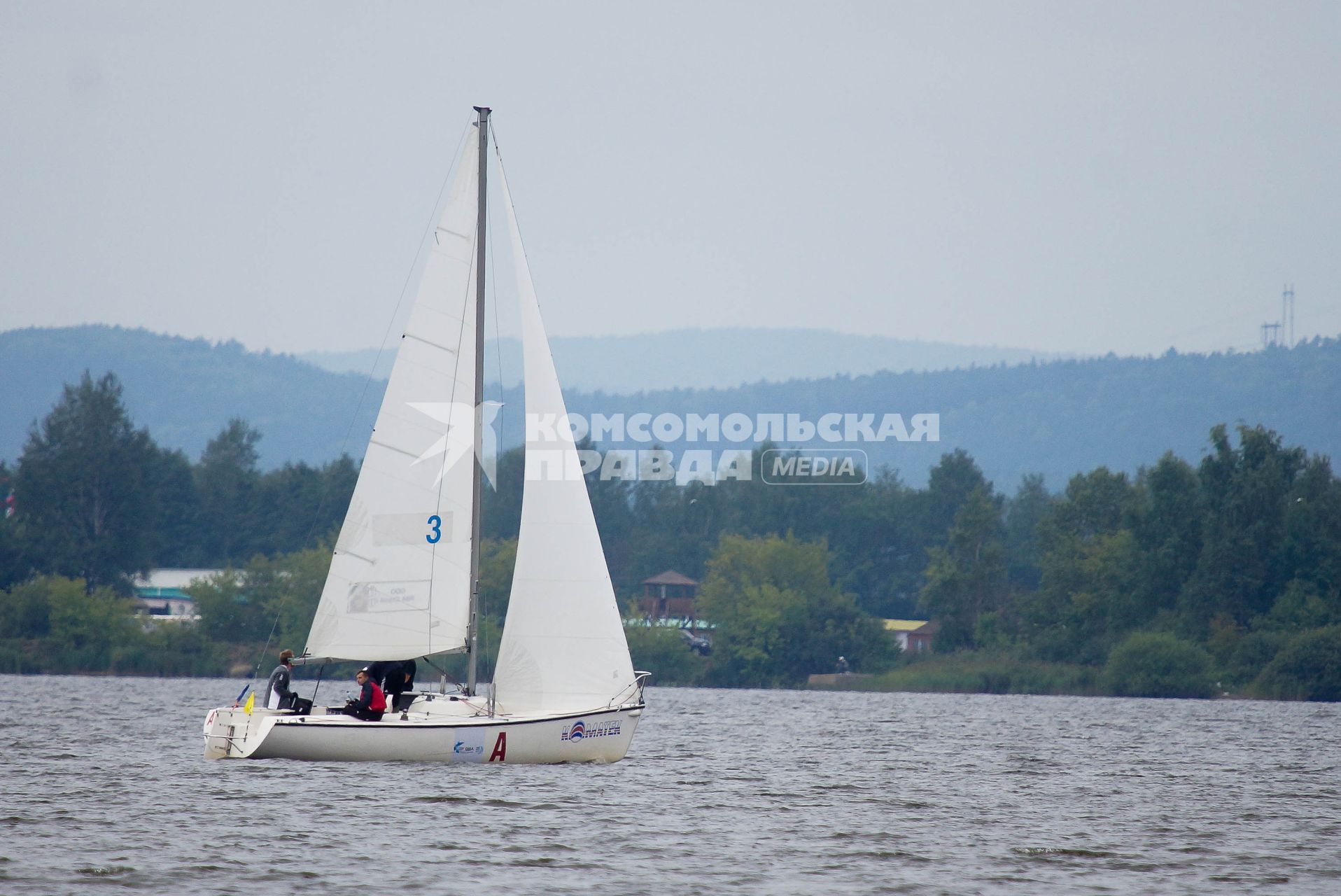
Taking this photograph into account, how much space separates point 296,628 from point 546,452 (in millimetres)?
77048

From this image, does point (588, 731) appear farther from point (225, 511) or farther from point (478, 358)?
point (225, 511)

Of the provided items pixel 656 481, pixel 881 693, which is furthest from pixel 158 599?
pixel 881 693

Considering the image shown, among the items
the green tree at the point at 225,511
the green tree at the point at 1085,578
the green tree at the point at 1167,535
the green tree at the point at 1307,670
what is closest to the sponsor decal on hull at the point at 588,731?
the green tree at the point at 1307,670

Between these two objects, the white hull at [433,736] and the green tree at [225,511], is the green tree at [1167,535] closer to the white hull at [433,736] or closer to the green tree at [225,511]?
the green tree at [225,511]

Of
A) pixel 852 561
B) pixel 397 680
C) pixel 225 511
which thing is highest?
pixel 225 511

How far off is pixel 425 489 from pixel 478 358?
257cm

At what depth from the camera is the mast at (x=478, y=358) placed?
1219 inches

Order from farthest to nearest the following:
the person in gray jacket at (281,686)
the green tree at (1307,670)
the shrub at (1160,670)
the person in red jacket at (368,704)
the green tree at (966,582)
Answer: the green tree at (966,582) < the shrub at (1160,670) < the green tree at (1307,670) < the person in gray jacket at (281,686) < the person in red jacket at (368,704)

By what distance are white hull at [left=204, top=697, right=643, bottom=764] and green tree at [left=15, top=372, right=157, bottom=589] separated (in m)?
95.0

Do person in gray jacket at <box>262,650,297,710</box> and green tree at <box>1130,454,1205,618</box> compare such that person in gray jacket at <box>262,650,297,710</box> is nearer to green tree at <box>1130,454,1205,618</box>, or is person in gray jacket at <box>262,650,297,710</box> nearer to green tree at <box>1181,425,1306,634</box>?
green tree at <box>1181,425,1306,634</box>

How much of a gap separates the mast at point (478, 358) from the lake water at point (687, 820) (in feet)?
9.93

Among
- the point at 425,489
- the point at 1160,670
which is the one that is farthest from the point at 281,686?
the point at 1160,670

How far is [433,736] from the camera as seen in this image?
2919 centimetres

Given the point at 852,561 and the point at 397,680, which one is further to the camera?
the point at 852,561
